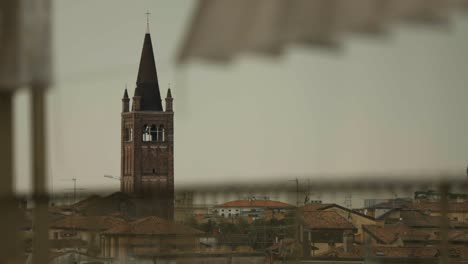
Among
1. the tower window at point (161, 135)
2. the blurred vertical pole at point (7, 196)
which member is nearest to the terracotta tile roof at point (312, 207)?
the blurred vertical pole at point (7, 196)

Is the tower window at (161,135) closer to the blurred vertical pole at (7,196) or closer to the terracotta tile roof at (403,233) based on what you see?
the terracotta tile roof at (403,233)

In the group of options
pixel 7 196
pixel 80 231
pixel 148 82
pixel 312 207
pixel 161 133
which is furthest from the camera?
pixel 161 133

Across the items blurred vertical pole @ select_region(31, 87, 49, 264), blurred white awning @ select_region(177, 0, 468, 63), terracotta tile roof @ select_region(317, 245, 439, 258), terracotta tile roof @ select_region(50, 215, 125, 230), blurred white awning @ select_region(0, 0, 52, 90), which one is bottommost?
terracotta tile roof @ select_region(317, 245, 439, 258)

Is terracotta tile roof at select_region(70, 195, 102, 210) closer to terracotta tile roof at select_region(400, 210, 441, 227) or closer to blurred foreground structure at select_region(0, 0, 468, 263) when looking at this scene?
blurred foreground structure at select_region(0, 0, 468, 263)


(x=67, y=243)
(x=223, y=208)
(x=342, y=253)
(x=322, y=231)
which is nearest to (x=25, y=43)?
(x=67, y=243)

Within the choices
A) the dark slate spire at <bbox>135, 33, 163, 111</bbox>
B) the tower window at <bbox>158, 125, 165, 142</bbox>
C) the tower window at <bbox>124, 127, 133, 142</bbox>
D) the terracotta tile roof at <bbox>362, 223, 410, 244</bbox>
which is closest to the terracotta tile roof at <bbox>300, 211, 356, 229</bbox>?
the terracotta tile roof at <bbox>362, 223, 410, 244</bbox>

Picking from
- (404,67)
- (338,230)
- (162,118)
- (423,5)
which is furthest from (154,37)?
(423,5)

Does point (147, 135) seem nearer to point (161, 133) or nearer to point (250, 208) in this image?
point (161, 133)
